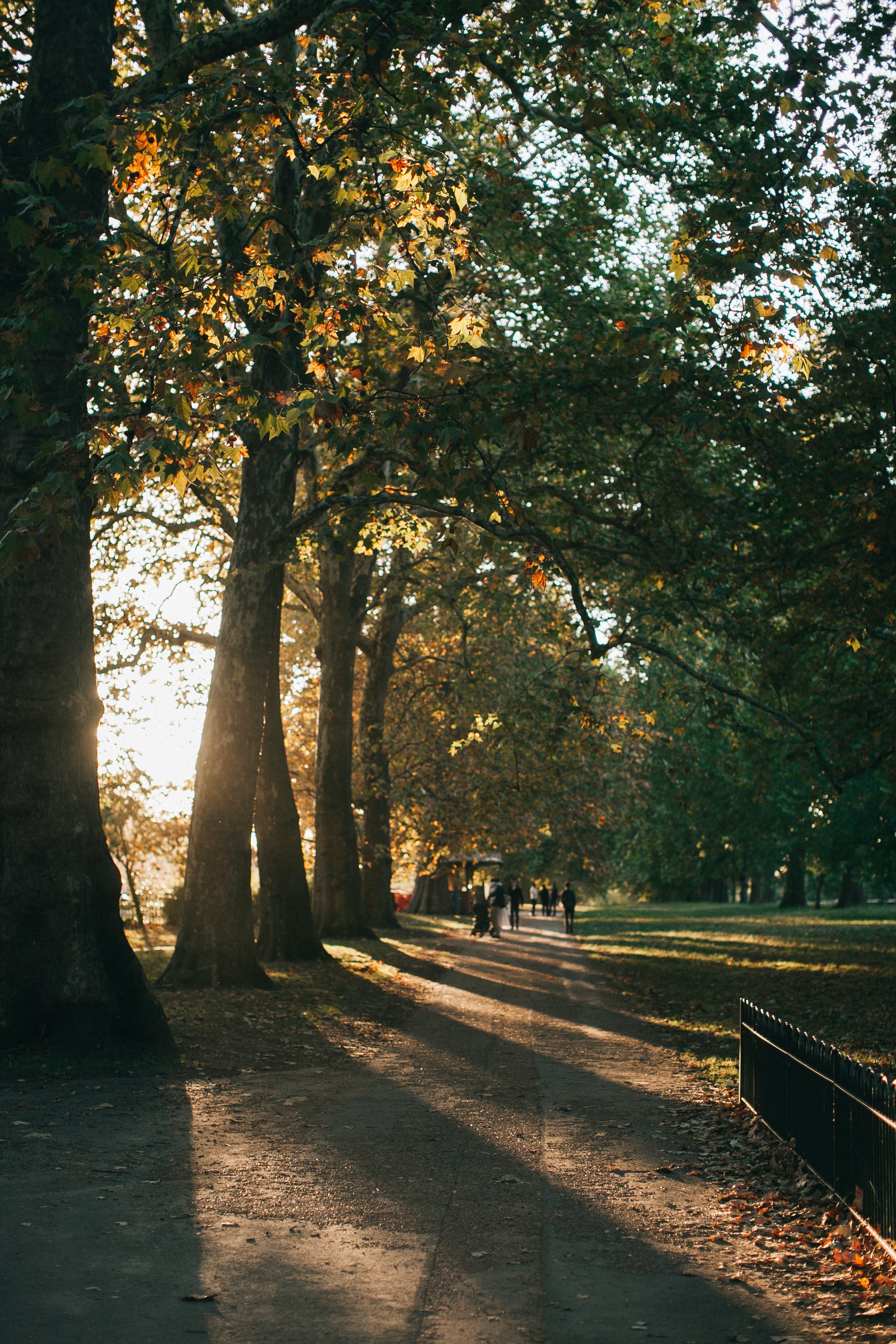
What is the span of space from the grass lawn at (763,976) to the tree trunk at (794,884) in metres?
9.03

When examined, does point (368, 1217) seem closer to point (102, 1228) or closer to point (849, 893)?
point (102, 1228)

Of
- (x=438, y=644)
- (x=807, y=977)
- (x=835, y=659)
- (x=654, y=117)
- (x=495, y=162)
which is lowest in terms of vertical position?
(x=807, y=977)

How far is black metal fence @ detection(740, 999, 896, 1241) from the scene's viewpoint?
5410 mm

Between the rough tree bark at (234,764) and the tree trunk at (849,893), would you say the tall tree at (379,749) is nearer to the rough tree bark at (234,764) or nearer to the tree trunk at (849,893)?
the rough tree bark at (234,764)

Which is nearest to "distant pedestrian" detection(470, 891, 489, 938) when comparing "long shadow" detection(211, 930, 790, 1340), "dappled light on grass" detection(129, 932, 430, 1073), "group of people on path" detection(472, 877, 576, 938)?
"group of people on path" detection(472, 877, 576, 938)

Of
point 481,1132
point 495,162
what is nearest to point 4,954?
point 481,1132

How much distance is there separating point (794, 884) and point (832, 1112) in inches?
2091

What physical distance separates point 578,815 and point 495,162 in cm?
1688

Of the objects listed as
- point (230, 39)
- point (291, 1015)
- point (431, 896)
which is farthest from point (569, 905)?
point (230, 39)

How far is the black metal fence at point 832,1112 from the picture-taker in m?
5.41


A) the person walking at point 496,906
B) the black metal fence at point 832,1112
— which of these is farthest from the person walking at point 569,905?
the black metal fence at point 832,1112

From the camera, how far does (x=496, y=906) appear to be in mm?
35469

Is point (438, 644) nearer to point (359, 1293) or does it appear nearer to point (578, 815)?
point (578, 815)

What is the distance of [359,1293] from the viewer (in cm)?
477
